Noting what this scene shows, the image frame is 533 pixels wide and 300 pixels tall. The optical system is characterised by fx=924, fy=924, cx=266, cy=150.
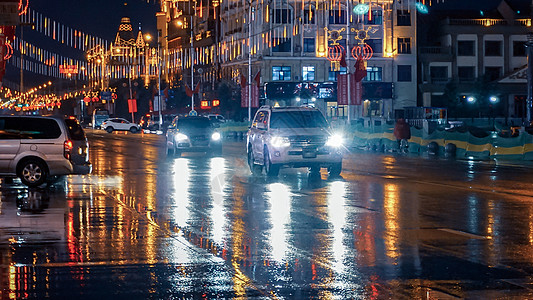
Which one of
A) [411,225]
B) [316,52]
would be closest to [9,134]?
[411,225]

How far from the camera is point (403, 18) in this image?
3580 inches

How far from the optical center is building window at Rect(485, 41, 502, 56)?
304 feet

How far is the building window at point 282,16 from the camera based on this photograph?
284ft

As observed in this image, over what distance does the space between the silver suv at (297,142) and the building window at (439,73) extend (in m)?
68.8

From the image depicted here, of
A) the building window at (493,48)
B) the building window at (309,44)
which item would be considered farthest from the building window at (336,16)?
the building window at (493,48)

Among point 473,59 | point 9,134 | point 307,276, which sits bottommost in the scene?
point 307,276

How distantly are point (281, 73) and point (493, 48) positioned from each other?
22133mm

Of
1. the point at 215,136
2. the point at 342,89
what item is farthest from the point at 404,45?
the point at 215,136

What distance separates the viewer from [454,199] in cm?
1847

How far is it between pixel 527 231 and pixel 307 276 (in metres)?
5.00

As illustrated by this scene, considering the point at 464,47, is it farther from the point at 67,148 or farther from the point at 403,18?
the point at 67,148

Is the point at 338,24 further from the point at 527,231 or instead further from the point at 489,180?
the point at 527,231

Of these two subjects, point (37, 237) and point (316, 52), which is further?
point (316, 52)

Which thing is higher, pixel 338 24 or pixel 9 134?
pixel 338 24
